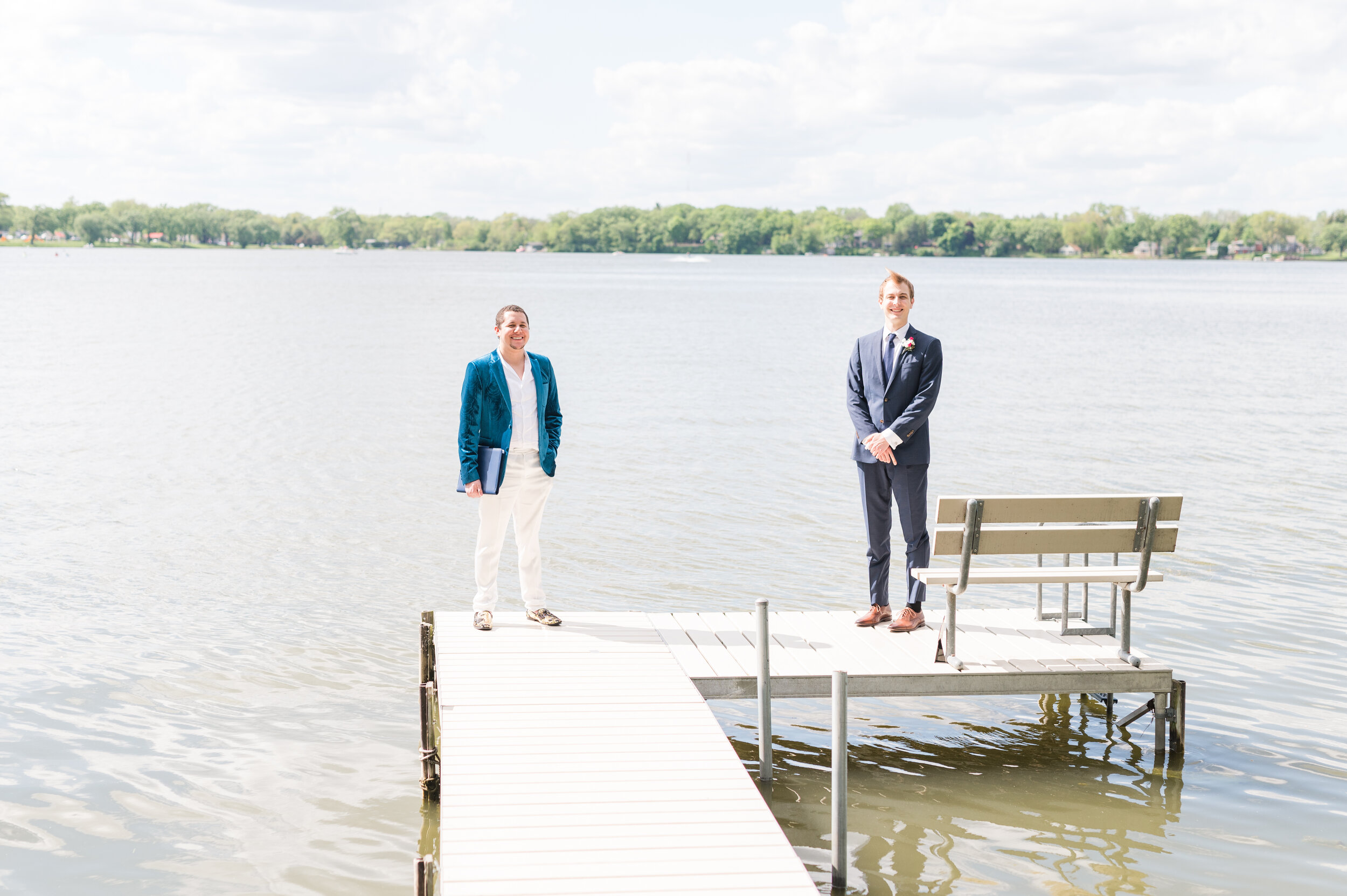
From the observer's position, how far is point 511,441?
298 inches

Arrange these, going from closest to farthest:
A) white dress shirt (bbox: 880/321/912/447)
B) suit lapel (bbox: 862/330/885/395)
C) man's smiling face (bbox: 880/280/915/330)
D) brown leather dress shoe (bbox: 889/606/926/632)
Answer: man's smiling face (bbox: 880/280/915/330) < white dress shirt (bbox: 880/321/912/447) < suit lapel (bbox: 862/330/885/395) < brown leather dress shoe (bbox: 889/606/926/632)

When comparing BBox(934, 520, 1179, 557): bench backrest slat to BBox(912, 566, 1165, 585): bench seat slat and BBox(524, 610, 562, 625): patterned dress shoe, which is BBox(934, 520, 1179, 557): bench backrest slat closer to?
BBox(912, 566, 1165, 585): bench seat slat

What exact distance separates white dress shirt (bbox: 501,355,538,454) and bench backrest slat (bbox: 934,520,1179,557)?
2509mm

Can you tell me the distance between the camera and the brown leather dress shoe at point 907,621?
771cm

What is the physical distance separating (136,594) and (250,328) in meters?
36.3

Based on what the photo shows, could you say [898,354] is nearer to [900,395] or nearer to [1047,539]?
[900,395]

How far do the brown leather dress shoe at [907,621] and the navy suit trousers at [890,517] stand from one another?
0.08m

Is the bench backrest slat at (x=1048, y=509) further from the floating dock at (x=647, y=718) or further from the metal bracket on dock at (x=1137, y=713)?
the metal bracket on dock at (x=1137, y=713)

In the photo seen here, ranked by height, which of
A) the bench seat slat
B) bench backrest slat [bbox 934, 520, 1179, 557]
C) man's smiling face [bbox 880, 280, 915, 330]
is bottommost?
the bench seat slat

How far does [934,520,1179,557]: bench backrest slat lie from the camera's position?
692cm

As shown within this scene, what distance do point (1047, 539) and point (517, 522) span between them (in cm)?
325

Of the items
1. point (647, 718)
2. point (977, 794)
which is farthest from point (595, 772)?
point (977, 794)

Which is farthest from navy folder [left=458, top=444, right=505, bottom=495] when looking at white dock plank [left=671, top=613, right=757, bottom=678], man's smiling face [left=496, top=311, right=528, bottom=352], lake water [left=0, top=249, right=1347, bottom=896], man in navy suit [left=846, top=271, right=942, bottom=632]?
man in navy suit [left=846, top=271, right=942, bottom=632]

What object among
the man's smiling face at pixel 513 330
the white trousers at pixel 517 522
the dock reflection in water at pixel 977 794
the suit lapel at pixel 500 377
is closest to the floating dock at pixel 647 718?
the white trousers at pixel 517 522
